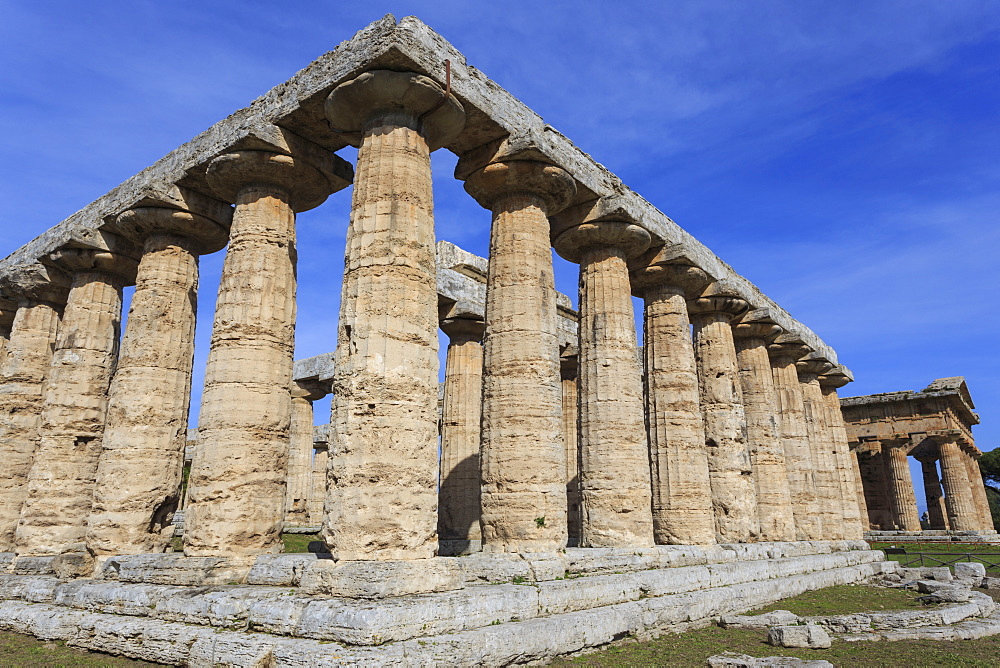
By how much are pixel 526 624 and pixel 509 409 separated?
4389 millimetres

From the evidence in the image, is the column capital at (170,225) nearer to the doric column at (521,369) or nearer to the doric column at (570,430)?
the doric column at (521,369)

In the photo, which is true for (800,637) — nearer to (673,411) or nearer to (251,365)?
(673,411)

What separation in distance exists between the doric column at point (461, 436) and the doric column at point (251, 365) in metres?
7.12

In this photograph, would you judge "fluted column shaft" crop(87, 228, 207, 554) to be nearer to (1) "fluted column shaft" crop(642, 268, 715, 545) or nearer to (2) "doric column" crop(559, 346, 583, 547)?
(1) "fluted column shaft" crop(642, 268, 715, 545)

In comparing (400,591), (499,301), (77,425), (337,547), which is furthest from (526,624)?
(77,425)

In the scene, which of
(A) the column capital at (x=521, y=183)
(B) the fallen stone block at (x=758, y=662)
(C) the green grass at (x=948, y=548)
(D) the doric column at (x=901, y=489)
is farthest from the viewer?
(D) the doric column at (x=901, y=489)

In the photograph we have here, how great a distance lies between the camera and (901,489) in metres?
35.7

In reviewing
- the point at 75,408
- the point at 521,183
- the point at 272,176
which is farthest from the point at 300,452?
the point at 521,183

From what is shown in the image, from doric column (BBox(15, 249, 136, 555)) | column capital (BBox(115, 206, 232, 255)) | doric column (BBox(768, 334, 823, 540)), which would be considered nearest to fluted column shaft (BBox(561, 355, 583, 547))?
doric column (BBox(768, 334, 823, 540))

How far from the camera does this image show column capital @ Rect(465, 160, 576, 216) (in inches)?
498

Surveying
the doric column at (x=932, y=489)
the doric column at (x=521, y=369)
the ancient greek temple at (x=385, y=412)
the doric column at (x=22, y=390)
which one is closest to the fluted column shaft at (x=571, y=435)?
the ancient greek temple at (x=385, y=412)

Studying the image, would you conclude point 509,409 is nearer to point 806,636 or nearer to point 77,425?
point 806,636

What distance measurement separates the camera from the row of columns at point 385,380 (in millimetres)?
9250

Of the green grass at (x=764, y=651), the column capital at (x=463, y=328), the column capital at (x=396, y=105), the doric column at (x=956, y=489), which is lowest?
the green grass at (x=764, y=651)
